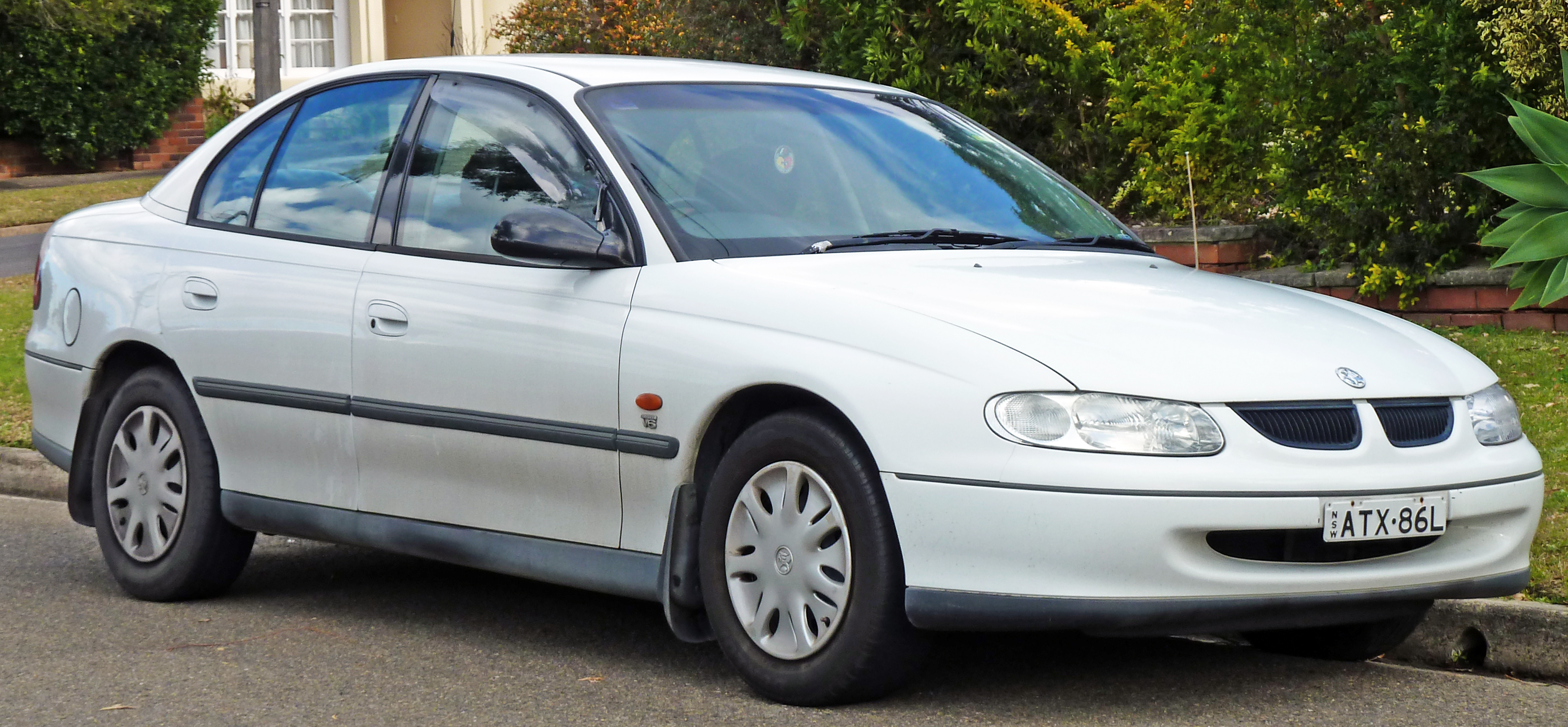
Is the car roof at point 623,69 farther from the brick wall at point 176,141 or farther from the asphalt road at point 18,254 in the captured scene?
the brick wall at point 176,141

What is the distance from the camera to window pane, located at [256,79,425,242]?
18.9 ft

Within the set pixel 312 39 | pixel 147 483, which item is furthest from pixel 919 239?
pixel 312 39

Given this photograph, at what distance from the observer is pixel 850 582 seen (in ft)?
14.4

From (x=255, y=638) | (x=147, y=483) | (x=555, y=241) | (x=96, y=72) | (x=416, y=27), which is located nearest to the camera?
(x=555, y=241)

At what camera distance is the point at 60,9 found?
973 inches

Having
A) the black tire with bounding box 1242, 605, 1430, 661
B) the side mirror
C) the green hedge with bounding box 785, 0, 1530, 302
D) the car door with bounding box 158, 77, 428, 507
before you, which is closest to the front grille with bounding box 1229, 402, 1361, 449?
the black tire with bounding box 1242, 605, 1430, 661

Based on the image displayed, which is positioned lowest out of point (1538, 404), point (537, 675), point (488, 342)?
point (537, 675)

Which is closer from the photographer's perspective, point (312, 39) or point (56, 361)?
point (56, 361)

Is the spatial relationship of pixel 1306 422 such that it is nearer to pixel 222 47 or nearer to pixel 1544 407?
pixel 1544 407

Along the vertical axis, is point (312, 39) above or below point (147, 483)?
above

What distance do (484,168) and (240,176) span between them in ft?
3.89

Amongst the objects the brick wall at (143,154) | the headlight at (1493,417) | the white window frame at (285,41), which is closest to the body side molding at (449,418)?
the headlight at (1493,417)

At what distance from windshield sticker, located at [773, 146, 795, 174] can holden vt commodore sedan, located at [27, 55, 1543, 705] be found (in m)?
0.01

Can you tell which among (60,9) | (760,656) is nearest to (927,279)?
(760,656)
